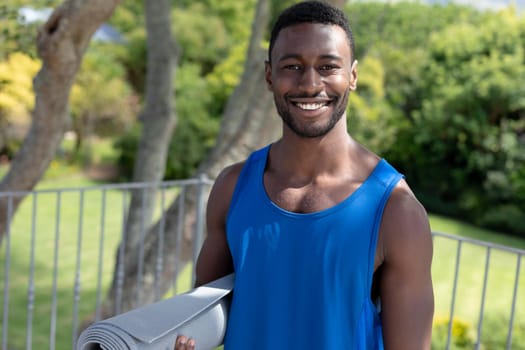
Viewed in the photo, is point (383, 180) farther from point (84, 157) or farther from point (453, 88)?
point (84, 157)

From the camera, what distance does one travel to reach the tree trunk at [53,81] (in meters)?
3.14

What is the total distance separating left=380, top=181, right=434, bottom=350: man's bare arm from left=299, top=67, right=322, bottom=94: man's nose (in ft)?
1.02

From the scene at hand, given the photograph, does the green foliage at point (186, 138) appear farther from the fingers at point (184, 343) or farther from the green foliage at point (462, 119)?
the fingers at point (184, 343)

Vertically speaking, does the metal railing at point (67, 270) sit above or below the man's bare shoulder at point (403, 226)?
below

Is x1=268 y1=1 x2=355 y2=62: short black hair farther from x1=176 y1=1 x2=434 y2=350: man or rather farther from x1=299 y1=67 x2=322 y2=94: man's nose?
x1=299 y1=67 x2=322 y2=94: man's nose

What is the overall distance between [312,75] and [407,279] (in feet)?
1.58

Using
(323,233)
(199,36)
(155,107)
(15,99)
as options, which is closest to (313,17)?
(323,233)

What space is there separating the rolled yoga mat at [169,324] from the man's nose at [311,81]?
1.66ft

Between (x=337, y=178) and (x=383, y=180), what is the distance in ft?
0.35

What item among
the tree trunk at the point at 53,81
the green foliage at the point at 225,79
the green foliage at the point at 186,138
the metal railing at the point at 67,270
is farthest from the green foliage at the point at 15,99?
the tree trunk at the point at 53,81

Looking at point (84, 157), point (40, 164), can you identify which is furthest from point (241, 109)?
point (84, 157)

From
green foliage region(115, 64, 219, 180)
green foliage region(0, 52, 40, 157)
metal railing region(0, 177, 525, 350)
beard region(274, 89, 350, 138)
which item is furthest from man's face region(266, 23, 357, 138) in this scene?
green foliage region(115, 64, 219, 180)

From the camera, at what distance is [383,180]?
1.43 metres

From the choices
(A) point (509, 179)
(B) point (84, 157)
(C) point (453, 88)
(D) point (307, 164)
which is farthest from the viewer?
(B) point (84, 157)
